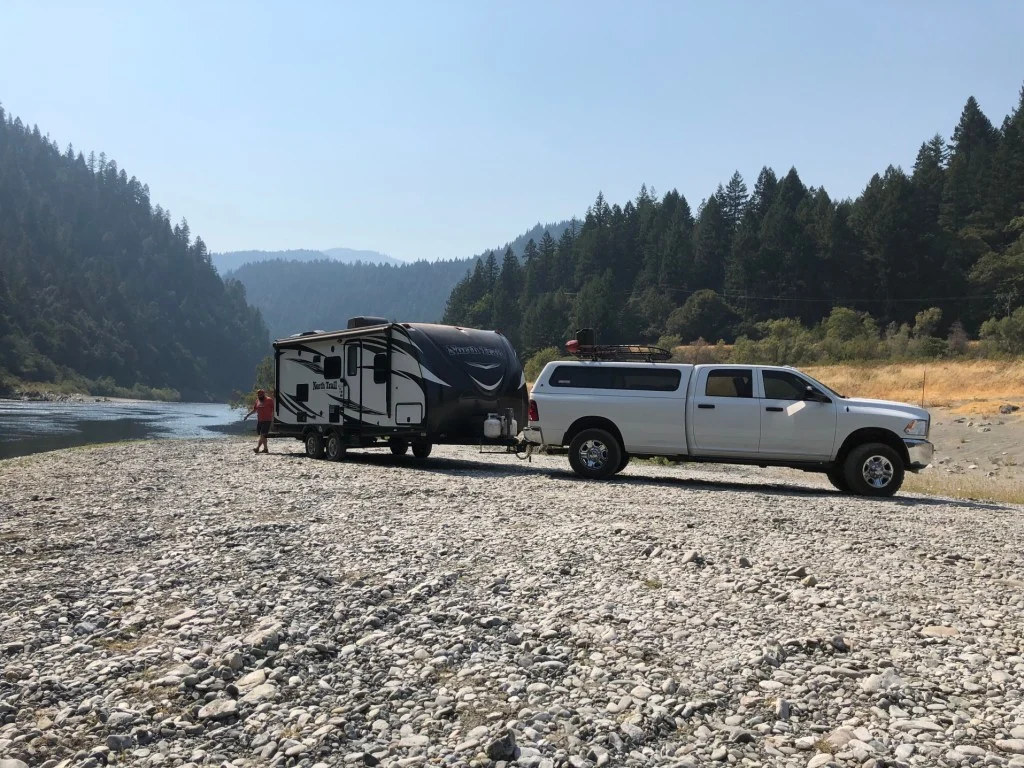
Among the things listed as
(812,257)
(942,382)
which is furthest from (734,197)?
(942,382)

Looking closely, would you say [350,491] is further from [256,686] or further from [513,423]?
[256,686]

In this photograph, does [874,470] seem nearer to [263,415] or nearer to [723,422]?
[723,422]

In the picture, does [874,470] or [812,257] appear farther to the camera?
[812,257]

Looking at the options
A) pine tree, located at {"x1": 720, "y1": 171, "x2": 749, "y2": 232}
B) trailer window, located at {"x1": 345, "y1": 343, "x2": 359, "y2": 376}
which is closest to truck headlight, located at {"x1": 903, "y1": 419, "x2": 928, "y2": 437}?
trailer window, located at {"x1": 345, "y1": 343, "x2": 359, "y2": 376}

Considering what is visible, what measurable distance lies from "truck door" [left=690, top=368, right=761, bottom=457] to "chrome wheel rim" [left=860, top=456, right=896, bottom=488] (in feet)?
6.04

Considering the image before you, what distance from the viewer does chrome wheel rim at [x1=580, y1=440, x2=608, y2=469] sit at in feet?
52.9

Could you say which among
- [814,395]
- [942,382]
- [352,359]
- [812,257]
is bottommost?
[814,395]

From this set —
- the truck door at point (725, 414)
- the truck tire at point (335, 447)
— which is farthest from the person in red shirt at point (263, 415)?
the truck door at point (725, 414)

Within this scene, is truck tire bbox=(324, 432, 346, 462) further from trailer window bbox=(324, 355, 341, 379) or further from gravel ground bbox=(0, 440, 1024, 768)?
gravel ground bbox=(0, 440, 1024, 768)

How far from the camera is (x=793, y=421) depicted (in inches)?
577

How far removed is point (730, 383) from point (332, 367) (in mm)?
10216

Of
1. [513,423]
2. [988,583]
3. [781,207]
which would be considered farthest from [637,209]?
[988,583]

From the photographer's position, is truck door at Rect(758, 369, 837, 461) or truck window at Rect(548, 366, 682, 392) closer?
truck door at Rect(758, 369, 837, 461)

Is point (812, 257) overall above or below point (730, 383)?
above
